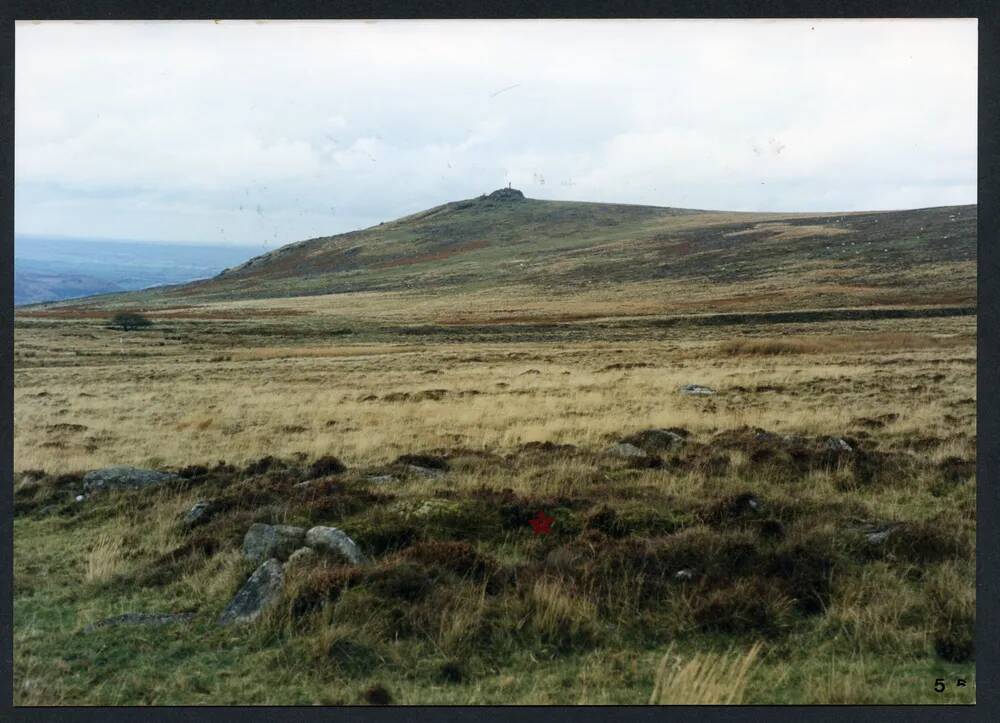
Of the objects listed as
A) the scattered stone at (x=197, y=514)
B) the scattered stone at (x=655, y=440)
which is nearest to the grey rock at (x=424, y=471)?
the scattered stone at (x=197, y=514)

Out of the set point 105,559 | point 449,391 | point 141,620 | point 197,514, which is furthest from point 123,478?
point 449,391

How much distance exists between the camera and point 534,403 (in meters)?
12.1

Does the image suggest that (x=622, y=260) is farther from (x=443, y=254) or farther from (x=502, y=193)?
(x=502, y=193)

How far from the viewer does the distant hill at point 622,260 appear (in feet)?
46.1

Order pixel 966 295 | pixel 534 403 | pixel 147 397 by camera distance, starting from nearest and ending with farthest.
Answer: pixel 966 295 < pixel 534 403 < pixel 147 397

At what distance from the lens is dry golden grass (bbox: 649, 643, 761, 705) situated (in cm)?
509

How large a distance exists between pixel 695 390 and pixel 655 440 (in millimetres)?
3106

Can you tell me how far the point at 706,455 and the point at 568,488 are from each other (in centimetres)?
217

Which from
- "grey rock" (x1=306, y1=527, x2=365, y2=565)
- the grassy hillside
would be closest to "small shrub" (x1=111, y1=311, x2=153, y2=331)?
the grassy hillside

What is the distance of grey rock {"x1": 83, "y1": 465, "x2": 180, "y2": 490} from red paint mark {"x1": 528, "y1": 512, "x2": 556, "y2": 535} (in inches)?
181

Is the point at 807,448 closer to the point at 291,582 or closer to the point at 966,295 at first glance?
the point at 966,295

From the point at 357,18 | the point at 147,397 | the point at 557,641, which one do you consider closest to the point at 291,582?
the point at 557,641

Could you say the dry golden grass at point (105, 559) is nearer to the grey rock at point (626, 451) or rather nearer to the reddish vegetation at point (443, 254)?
the grey rock at point (626, 451)

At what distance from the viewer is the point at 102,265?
9.71m
